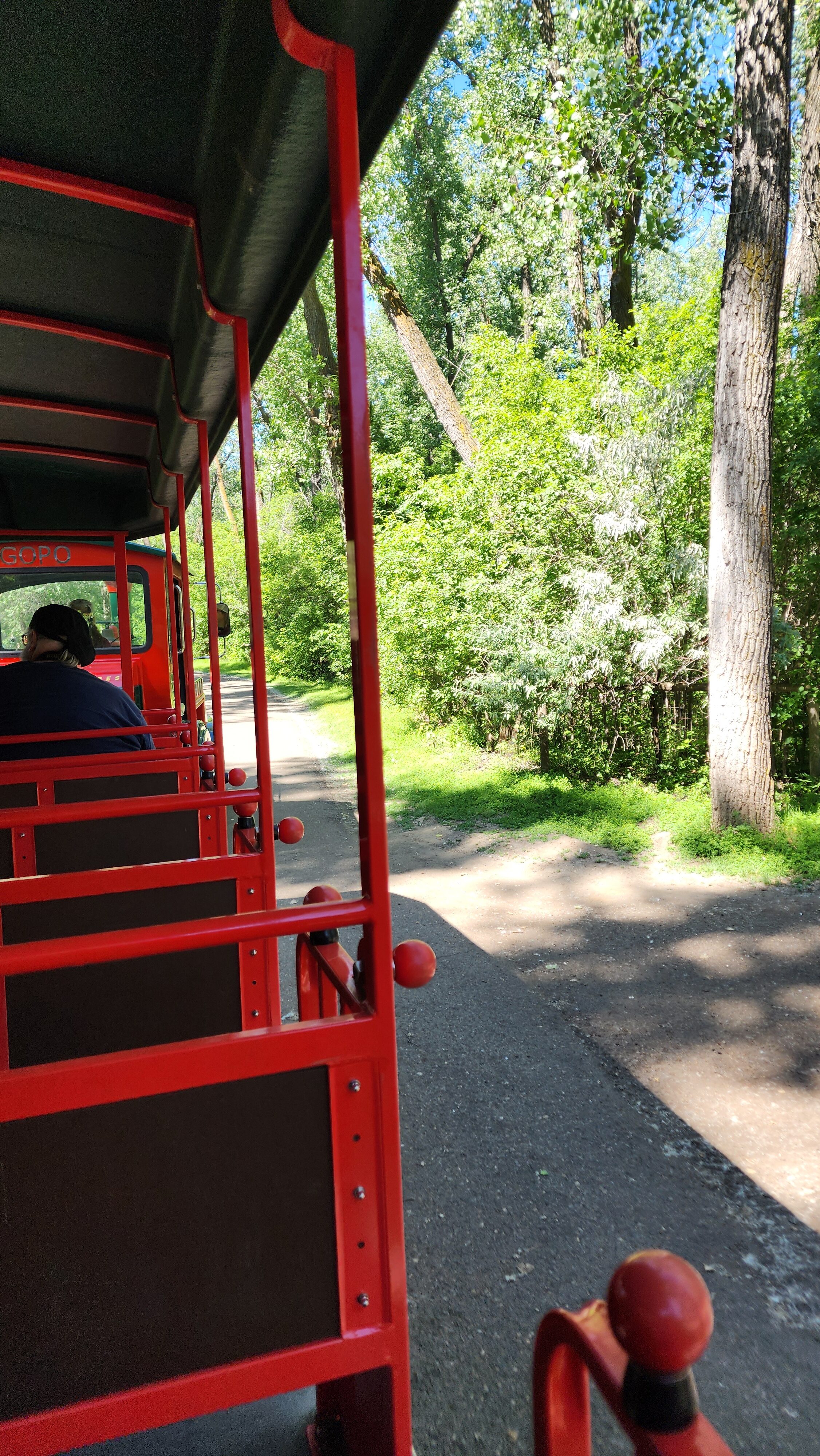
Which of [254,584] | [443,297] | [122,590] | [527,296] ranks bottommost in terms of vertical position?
[254,584]

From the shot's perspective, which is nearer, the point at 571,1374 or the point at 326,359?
the point at 571,1374

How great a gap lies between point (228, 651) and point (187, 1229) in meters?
41.0

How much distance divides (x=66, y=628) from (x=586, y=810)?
4933 millimetres

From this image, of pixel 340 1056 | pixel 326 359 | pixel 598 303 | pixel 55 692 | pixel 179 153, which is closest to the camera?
pixel 340 1056

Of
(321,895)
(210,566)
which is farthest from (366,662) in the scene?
(210,566)

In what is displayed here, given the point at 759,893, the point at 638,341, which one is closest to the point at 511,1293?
the point at 759,893

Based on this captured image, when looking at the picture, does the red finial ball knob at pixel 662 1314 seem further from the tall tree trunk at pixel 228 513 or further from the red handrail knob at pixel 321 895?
the tall tree trunk at pixel 228 513

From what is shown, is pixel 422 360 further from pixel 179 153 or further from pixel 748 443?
pixel 179 153

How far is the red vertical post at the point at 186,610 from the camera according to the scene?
541 cm

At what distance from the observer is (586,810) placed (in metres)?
8.18

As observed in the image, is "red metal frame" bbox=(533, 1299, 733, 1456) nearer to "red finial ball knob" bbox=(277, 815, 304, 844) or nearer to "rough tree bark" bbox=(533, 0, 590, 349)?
"red finial ball knob" bbox=(277, 815, 304, 844)

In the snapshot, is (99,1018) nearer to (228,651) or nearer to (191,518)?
(228,651)

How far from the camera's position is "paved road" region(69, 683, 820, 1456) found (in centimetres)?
227

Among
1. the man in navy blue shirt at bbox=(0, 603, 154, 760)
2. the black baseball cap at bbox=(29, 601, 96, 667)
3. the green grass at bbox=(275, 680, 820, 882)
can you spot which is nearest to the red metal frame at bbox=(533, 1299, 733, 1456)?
the man in navy blue shirt at bbox=(0, 603, 154, 760)
